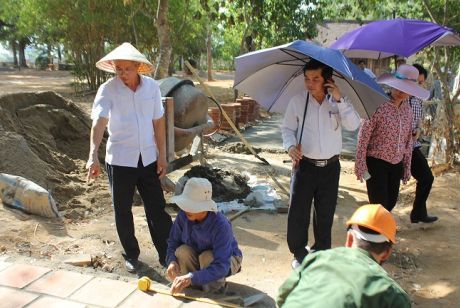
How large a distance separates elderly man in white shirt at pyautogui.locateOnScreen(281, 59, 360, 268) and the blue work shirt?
2.29ft

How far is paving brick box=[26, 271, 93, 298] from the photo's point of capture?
2.61 metres

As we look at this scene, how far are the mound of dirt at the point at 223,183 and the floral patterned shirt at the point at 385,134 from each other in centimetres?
223

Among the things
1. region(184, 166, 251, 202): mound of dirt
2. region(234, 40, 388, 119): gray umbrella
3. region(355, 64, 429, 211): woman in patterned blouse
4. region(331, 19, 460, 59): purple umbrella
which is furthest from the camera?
region(184, 166, 251, 202): mound of dirt

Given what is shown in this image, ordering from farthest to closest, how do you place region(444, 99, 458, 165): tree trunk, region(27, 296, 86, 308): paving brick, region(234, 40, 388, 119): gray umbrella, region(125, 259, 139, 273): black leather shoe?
region(444, 99, 458, 165): tree trunk → region(125, 259, 139, 273): black leather shoe → region(234, 40, 388, 119): gray umbrella → region(27, 296, 86, 308): paving brick

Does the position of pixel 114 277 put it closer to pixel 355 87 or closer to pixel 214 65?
pixel 355 87

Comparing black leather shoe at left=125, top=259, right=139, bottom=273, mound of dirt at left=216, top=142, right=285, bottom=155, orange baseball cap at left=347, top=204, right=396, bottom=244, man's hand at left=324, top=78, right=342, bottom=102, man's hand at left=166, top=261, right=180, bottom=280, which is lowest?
mound of dirt at left=216, top=142, right=285, bottom=155

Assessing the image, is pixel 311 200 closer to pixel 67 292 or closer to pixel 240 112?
pixel 67 292

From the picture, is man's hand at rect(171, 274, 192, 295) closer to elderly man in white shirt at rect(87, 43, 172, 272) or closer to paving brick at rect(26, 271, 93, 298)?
paving brick at rect(26, 271, 93, 298)

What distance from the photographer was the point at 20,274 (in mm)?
2799

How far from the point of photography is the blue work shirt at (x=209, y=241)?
8.57ft

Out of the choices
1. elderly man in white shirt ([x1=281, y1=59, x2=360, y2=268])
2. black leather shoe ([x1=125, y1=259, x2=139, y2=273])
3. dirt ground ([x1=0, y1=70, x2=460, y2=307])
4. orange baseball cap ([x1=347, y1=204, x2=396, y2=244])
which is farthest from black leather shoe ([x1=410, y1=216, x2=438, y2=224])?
orange baseball cap ([x1=347, y1=204, x2=396, y2=244])

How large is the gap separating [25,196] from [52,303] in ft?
6.68

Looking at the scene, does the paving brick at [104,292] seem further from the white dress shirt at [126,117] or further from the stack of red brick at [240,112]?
the stack of red brick at [240,112]

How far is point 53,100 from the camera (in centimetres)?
660
